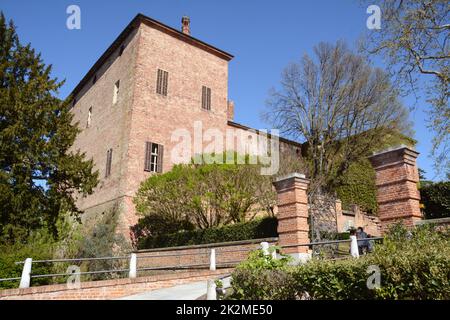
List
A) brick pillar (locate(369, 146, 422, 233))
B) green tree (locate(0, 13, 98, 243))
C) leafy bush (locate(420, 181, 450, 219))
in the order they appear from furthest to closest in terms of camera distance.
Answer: leafy bush (locate(420, 181, 450, 219)), green tree (locate(0, 13, 98, 243)), brick pillar (locate(369, 146, 422, 233))

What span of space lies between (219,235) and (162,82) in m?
12.1

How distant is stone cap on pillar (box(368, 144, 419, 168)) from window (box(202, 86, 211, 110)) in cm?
1758

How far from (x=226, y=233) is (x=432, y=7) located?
36.6ft

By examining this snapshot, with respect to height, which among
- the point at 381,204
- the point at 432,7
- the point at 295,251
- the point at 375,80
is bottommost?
the point at 295,251

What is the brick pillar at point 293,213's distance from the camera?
11.2 meters

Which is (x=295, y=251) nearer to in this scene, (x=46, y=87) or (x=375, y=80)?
(x=46, y=87)

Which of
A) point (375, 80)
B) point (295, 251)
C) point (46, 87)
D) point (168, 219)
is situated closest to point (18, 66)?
point (46, 87)

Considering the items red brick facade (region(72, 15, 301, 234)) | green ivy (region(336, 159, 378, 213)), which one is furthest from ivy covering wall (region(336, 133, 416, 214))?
red brick facade (region(72, 15, 301, 234))

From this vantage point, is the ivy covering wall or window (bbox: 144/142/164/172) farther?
the ivy covering wall

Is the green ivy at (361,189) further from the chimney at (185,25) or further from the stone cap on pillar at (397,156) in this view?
the stone cap on pillar at (397,156)

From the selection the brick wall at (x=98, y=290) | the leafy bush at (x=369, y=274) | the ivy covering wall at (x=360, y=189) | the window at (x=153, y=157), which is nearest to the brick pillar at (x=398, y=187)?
the leafy bush at (x=369, y=274)

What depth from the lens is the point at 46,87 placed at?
15.2 m

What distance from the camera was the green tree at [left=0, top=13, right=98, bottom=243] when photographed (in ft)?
44.5

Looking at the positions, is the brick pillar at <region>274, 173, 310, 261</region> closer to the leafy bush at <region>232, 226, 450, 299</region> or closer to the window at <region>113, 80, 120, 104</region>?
the leafy bush at <region>232, 226, 450, 299</region>
